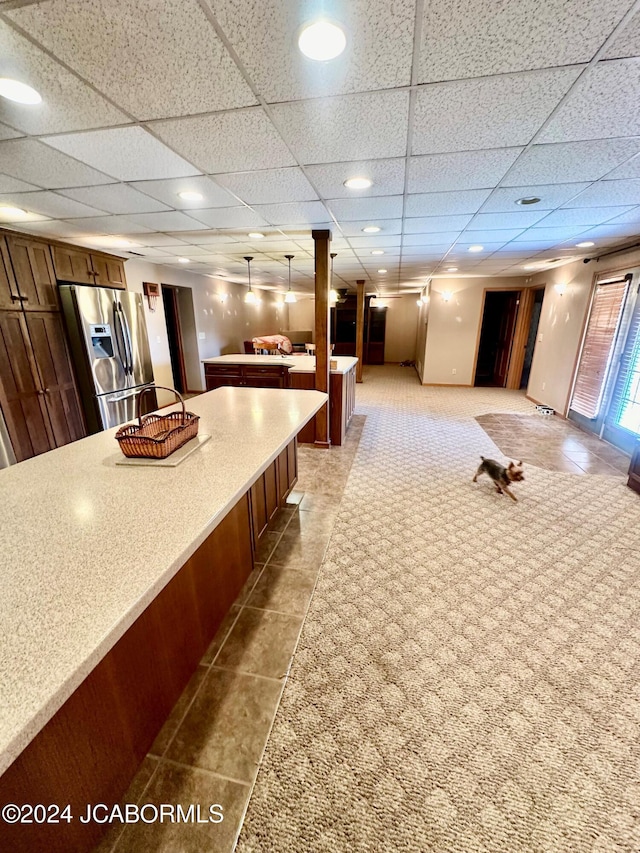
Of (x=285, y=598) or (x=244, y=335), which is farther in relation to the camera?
(x=244, y=335)

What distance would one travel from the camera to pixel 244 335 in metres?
8.99

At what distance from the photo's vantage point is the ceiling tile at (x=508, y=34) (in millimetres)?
1026

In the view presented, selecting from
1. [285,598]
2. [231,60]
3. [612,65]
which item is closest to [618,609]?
[285,598]

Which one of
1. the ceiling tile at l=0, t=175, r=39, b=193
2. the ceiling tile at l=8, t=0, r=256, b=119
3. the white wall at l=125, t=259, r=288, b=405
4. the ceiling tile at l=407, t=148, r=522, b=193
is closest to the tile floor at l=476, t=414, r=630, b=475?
the ceiling tile at l=407, t=148, r=522, b=193

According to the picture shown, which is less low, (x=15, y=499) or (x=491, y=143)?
(x=491, y=143)

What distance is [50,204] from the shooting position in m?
2.67

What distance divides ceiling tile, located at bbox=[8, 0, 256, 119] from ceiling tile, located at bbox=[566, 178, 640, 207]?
2.51 m

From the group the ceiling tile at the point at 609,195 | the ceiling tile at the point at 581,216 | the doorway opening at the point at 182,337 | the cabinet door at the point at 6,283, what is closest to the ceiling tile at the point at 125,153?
the cabinet door at the point at 6,283

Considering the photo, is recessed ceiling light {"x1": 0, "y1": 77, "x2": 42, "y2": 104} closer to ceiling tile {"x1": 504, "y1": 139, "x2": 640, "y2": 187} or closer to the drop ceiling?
the drop ceiling

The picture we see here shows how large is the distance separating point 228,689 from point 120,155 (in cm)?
283

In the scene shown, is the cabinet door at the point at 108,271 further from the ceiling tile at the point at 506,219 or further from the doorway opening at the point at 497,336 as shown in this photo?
the doorway opening at the point at 497,336

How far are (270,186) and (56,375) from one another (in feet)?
10.2

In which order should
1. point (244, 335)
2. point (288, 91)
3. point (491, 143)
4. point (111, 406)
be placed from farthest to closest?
point (244, 335), point (111, 406), point (491, 143), point (288, 91)

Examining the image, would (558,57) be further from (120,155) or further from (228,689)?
(228,689)
